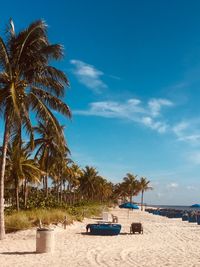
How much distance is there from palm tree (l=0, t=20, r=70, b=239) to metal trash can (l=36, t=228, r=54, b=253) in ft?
13.5

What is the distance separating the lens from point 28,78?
18516 mm

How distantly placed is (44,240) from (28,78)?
8444 millimetres

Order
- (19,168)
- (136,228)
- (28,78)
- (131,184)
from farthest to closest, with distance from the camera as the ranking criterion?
(131,184), (19,168), (136,228), (28,78)

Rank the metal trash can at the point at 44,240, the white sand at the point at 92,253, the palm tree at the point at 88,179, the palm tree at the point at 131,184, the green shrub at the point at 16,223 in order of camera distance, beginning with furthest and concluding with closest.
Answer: the palm tree at the point at 131,184 < the palm tree at the point at 88,179 < the green shrub at the point at 16,223 < the metal trash can at the point at 44,240 < the white sand at the point at 92,253

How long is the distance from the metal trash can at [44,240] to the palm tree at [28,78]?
411 centimetres

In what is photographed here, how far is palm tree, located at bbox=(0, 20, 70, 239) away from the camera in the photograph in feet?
56.0

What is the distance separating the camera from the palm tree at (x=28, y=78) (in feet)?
56.0

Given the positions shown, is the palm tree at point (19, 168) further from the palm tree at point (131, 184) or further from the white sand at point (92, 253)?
the palm tree at point (131, 184)

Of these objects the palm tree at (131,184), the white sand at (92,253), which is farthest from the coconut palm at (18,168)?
the palm tree at (131,184)

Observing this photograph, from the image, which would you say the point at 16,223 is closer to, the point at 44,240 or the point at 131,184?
the point at 44,240

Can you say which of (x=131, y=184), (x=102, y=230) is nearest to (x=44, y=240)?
(x=102, y=230)

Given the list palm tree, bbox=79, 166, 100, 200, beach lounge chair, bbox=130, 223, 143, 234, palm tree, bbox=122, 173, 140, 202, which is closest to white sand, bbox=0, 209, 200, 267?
beach lounge chair, bbox=130, 223, 143, 234

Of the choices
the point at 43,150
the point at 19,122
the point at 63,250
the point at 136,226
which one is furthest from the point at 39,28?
the point at 43,150

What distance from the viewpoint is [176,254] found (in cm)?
1426
